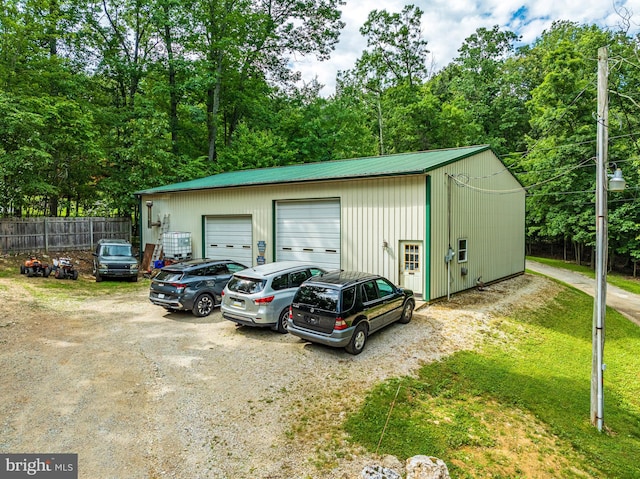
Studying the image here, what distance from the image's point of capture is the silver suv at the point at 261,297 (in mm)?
8367

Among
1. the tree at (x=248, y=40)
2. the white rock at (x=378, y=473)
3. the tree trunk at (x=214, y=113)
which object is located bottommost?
the white rock at (x=378, y=473)

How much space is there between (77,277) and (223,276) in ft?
28.6

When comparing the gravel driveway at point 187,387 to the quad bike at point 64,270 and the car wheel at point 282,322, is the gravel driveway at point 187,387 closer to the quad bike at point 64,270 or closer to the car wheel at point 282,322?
the car wheel at point 282,322

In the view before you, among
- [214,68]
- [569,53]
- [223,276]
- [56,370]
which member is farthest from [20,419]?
[569,53]

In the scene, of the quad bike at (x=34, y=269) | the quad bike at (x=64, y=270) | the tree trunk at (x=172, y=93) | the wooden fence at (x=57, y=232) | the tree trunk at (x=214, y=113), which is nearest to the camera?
the quad bike at (x=34, y=269)

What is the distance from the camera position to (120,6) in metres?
25.6

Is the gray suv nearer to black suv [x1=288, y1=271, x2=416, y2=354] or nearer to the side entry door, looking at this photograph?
black suv [x1=288, y1=271, x2=416, y2=354]

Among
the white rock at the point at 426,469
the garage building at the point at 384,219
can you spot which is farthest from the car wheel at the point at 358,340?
the garage building at the point at 384,219

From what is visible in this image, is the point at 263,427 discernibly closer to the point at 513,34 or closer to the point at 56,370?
the point at 56,370

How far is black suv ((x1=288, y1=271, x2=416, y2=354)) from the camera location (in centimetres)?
723

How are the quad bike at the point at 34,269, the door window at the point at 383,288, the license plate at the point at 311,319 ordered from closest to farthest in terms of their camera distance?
the license plate at the point at 311,319
the door window at the point at 383,288
the quad bike at the point at 34,269

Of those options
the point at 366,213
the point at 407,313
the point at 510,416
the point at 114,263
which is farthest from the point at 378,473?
the point at 114,263

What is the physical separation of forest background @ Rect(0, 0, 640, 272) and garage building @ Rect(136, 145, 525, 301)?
5.60 meters

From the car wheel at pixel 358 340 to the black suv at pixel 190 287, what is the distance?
4.64 meters
